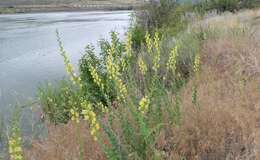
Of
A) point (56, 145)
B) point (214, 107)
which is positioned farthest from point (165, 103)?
point (56, 145)

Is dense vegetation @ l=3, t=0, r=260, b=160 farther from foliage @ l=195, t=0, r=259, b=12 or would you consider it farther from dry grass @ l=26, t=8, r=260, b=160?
foliage @ l=195, t=0, r=259, b=12

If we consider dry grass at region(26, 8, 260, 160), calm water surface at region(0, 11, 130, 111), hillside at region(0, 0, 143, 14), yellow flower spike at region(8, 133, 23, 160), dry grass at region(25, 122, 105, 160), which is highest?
yellow flower spike at region(8, 133, 23, 160)

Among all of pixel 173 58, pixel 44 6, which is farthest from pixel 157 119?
pixel 44 6

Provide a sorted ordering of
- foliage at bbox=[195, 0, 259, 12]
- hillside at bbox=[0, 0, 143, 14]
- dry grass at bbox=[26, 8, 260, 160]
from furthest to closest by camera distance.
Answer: hillside at bbox=[0, 0, 143, 14], foliage at bbox=[195, 0, 259, 12], dry grass at bbox=[26, 8, 260, 160]

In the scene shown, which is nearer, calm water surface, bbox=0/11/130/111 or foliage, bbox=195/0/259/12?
calm water surface, bbox=0/11/130/111

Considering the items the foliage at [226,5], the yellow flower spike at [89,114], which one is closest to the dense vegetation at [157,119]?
the yellow flower spike at [89,114]

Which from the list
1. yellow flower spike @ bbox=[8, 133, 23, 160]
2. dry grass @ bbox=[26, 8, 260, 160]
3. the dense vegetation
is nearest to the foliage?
the dense vegetation

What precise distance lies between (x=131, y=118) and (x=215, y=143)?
89cm

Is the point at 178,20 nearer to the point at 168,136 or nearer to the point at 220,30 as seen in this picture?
the point at 220,30

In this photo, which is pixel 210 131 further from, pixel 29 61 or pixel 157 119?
pixel 29 61

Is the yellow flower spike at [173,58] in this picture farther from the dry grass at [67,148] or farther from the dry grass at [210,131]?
the dry grass at [67,148]

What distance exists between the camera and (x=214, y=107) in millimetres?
4191

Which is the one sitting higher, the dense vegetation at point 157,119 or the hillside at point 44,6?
the dense vegetation at point 157,119

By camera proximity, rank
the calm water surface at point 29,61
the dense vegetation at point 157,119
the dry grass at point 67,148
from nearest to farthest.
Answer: the dense vegetation at point 157,119 → the dry grass at point 67,148 → the calm water surface at point 29,61
